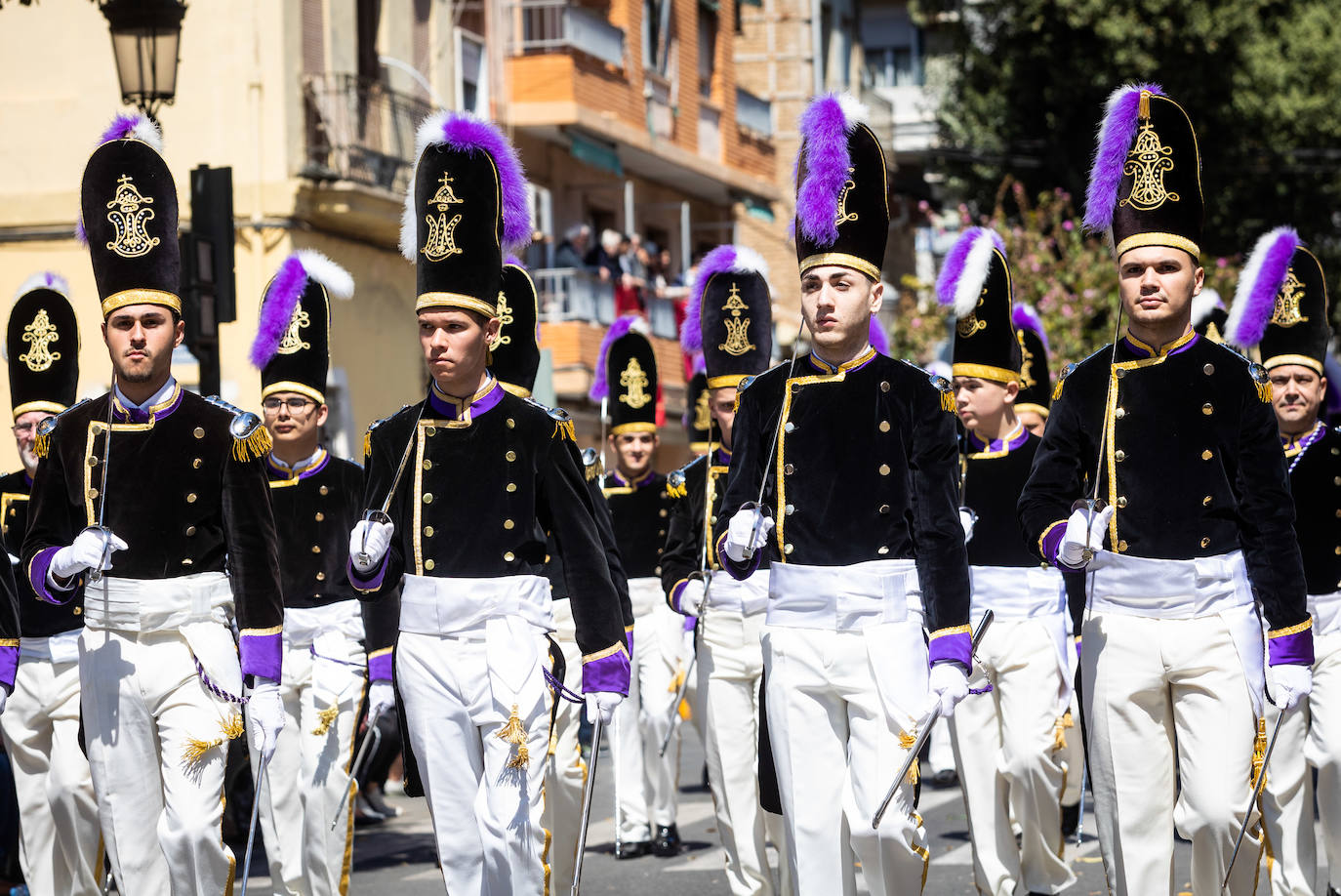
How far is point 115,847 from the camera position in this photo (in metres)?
7.27

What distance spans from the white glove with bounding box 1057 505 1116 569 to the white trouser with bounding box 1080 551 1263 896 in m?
0.16

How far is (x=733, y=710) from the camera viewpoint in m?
10.0

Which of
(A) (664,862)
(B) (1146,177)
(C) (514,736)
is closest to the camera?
(C) (514,736)

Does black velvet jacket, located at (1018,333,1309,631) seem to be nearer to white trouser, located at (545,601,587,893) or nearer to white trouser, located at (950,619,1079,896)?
white trouser, located at (950,619,1079,896)

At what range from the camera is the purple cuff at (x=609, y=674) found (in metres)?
7.10

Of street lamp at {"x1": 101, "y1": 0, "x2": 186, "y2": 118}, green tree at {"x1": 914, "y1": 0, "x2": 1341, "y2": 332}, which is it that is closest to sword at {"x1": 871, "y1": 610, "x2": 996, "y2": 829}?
street lamp at {"x1": 101, "y1": 0, "x2": 186, "y2": 118}

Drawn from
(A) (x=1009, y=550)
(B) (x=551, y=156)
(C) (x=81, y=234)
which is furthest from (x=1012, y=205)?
(C) (x=81, y=234)

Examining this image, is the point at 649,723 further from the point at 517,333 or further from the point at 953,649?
the point at 953,649

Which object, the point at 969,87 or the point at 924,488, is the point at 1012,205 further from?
the point at 924,488

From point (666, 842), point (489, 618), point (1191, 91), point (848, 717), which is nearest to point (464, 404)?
point (489, 618)

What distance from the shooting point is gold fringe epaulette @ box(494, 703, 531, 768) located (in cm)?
688

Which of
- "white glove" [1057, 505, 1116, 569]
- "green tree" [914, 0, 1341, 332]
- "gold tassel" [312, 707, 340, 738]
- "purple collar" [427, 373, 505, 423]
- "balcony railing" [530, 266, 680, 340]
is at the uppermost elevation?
"green tree" [914, 0, 1341, 332]

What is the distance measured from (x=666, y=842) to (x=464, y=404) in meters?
5.06

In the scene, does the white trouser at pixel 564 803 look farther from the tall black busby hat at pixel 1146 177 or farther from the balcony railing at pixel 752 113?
the balcony railing at pixel 752 113
